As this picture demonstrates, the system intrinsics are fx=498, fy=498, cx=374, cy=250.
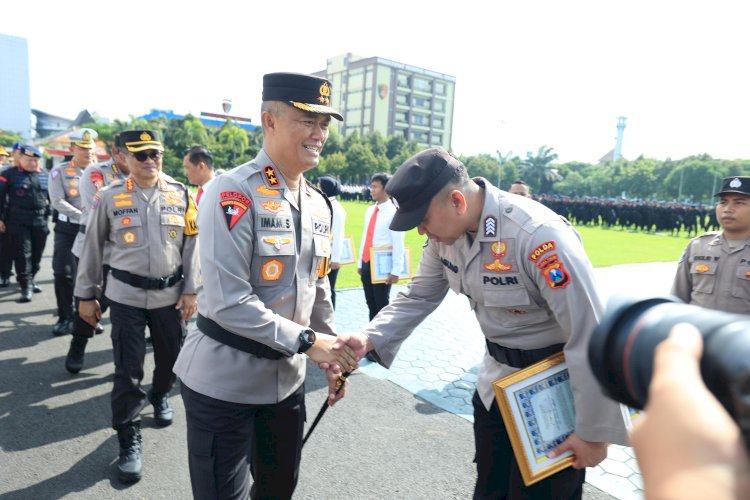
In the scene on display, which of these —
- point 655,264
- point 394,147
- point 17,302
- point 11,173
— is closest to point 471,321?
point 17,302

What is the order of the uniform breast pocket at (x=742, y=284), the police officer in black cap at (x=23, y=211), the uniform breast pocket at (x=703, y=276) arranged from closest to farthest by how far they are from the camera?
the uniform breast pocket at (x=742, y=284)
the uniform breast pocket at (x=703, y=276)
the police officer in black cap at (x=23, y=211)

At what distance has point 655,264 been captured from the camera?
1367cm

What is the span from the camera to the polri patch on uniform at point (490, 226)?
2.09 meters

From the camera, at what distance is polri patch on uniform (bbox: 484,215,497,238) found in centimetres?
209

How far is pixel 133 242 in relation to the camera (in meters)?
3.59

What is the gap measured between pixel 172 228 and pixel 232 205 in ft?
6.29

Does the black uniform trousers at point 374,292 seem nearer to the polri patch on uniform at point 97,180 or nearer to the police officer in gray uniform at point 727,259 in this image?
the police officer in gray uniform at point 727,259

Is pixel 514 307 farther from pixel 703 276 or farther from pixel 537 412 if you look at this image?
pixel 703 276

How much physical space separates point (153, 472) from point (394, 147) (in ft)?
204

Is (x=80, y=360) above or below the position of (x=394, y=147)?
below

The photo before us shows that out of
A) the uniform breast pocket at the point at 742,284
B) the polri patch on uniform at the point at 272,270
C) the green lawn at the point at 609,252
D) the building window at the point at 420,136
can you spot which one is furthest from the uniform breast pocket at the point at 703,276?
the building window at the point at 420,136

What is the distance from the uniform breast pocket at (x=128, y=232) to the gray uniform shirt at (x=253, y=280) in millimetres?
1671

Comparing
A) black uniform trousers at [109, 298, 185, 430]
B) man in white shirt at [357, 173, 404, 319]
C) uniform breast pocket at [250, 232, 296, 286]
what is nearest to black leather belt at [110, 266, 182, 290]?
black uniform trousers at [109, 298, 185, 430]

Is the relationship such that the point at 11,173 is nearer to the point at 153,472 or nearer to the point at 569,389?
the point at 153,472
